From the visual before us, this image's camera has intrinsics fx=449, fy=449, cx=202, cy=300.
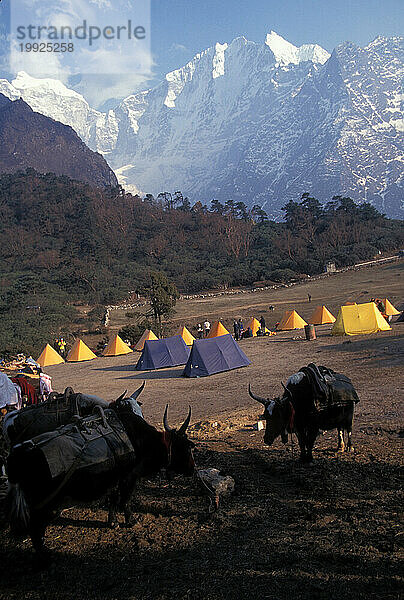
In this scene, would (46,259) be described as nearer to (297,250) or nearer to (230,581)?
(297,250)

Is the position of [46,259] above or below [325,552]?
above

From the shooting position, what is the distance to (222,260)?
73438mm

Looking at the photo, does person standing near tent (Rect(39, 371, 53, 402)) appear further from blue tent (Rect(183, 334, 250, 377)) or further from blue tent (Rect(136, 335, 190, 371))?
blue tent (Rect(136, 335, 190, 371))

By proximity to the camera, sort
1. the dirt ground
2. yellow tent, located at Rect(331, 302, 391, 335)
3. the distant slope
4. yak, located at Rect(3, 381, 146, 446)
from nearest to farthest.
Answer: the dirt ground, yak, located at Rect(3, 381, 146, 446), yellow tent, located at Rect(331, 302, 391, 335), the distant slope

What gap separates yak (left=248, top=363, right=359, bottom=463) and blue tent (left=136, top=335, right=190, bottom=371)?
1377cm

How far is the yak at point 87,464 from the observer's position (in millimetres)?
4301

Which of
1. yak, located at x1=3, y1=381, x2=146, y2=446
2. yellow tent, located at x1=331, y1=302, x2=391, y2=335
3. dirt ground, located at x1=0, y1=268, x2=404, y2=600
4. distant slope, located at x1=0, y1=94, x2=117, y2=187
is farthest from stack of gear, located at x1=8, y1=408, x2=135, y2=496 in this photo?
distant slope, located at x1=0, y1=94, x2=117, y2=187

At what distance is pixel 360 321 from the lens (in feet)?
71.1

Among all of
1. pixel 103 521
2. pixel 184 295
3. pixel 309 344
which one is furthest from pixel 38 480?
pixel 184 295

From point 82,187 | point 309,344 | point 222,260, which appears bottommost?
point 309,344

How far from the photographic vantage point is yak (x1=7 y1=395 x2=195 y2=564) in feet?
14.1

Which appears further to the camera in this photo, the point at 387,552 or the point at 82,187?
the point at 82,187

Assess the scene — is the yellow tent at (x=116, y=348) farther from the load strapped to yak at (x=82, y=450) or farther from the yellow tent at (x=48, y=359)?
the load strapped to yak at (x=82, y=450)

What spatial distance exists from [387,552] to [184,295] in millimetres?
53503
